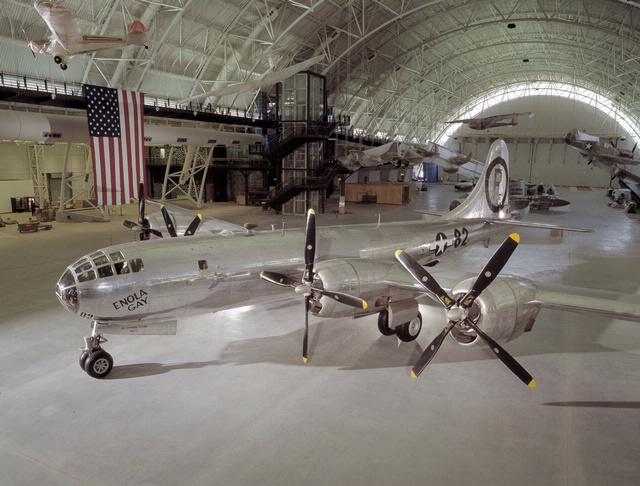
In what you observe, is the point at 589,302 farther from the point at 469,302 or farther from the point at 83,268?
the point at 83,268

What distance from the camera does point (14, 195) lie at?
42562mm

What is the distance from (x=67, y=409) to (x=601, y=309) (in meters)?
12.3

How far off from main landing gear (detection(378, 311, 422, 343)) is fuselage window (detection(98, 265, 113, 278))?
782 centimetres

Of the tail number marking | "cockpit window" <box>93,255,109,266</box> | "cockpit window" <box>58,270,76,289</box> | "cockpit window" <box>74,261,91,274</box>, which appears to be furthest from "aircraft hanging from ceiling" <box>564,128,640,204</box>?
"cockpit window" <box>58,270,76,289</box>

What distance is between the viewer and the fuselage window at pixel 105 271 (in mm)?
10977

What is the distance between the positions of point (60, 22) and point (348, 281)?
20.5 meters

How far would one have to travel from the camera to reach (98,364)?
11.2 metres

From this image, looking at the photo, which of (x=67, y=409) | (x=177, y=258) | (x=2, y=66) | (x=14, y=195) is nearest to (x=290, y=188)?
(x=2, y=66)

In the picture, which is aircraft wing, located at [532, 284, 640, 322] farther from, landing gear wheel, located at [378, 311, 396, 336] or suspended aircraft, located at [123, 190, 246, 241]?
suspended aircraft, located at [123, 190, 246, 241]

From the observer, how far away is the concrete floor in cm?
798

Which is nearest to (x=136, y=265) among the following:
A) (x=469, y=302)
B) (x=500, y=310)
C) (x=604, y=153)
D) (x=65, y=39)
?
(x=469, y=302)

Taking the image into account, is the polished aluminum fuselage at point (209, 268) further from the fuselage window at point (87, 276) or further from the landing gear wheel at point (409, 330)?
the landing gear wheel at point (409, 330)

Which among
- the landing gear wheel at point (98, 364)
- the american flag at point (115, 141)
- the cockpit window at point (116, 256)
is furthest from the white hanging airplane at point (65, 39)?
the landing gear wheel at point (98, 364)

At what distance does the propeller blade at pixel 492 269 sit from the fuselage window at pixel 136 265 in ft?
26.6
